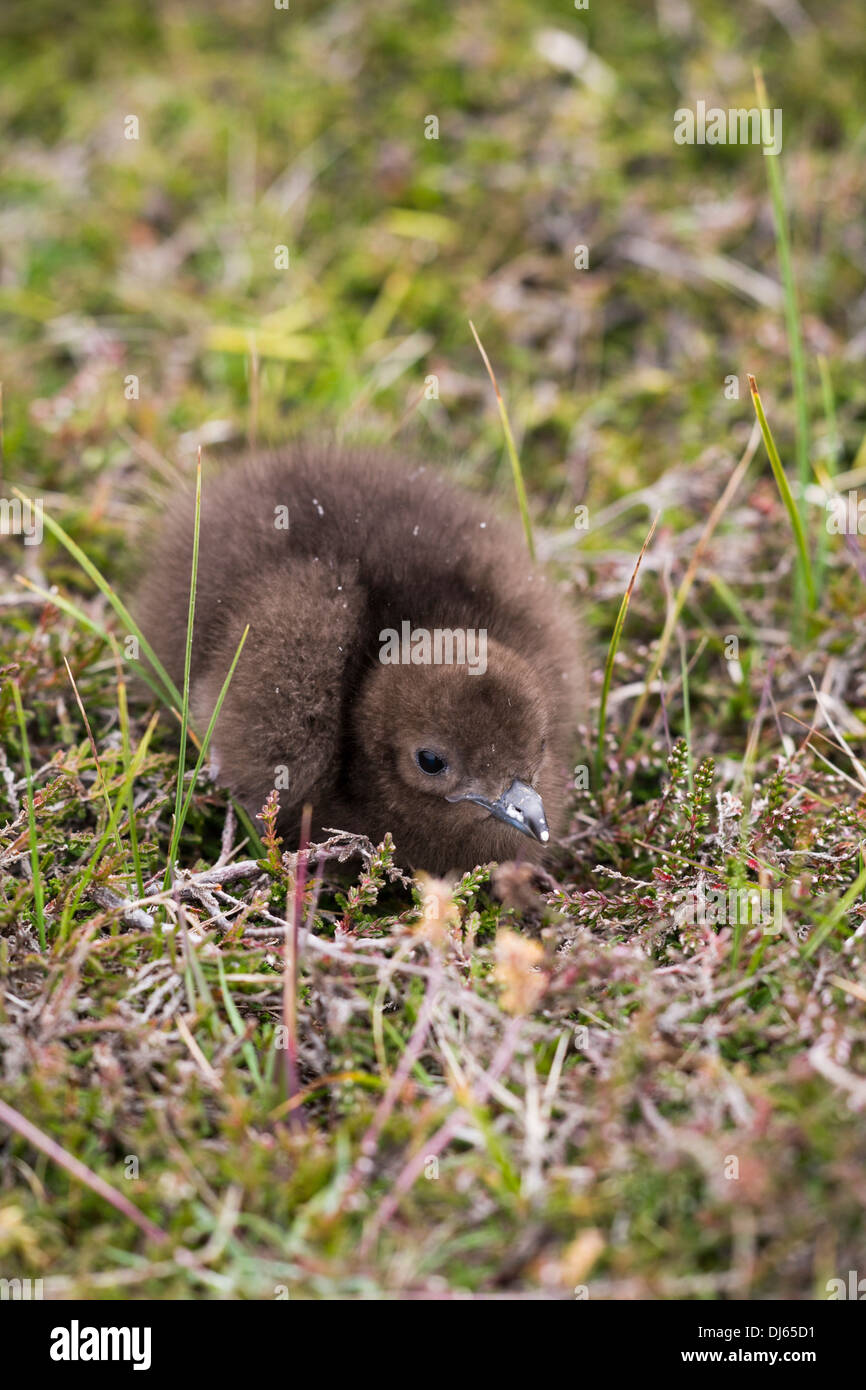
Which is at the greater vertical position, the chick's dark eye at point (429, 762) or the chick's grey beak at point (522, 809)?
the chick's dark eye at point (429, 762)

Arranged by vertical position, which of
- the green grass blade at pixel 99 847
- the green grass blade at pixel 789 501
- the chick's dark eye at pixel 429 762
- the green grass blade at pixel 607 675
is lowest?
the green grass blade at pixel 99 847

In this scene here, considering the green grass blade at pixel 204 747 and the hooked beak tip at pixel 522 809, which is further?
the hooked beak tip at pixel 522 809

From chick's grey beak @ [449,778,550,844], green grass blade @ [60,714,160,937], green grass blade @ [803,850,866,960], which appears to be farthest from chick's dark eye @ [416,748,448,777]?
green grass blade @ [803,850,866,960]

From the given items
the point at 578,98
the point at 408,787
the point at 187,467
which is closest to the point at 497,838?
the point at 408,787

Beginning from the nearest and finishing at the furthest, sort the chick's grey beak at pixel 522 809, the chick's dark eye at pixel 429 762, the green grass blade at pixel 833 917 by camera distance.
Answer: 1. the green grass blade at pixel 833 917
2. the chick's grey beak at pixel 522 809
3. the chick's dark eye at pixel 429 762

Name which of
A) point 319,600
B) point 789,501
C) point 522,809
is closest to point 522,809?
point 522,809

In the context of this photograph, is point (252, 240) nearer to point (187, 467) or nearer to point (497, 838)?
point (187, 467)

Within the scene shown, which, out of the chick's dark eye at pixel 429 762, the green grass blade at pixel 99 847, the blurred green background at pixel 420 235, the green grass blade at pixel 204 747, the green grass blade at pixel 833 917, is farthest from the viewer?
the blurred green background at pixel 420 235

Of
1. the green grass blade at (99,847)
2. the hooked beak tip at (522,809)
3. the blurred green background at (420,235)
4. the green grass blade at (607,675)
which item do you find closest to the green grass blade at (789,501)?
the green grass blade at (607,675)

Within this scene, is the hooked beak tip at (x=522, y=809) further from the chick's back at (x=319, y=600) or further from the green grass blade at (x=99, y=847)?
the green grass blade at (x=99, y=847)

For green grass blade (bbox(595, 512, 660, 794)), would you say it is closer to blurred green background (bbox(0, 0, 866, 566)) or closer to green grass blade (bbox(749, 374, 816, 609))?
green grass blade (bbox(749, 374, 816, 609))
